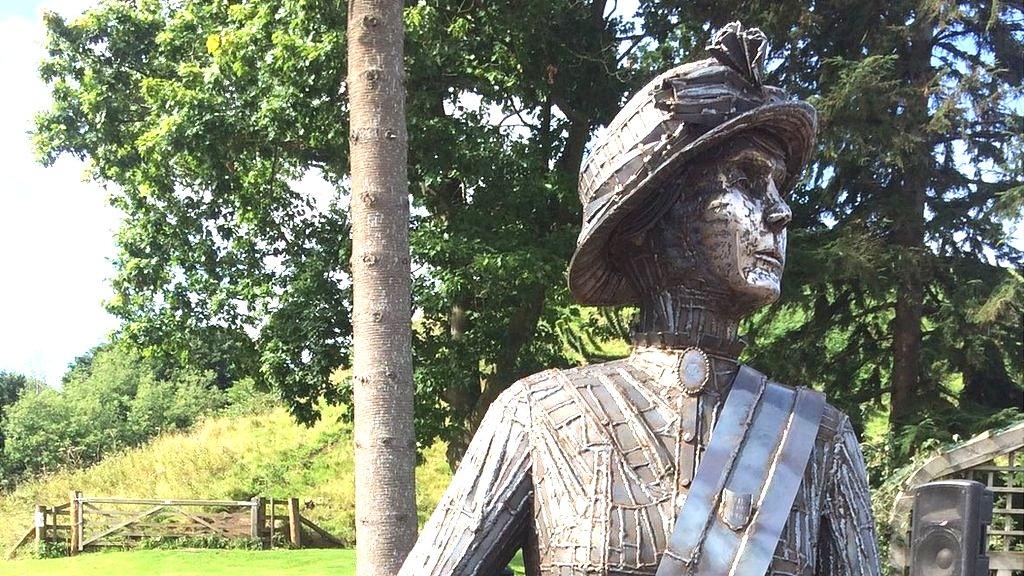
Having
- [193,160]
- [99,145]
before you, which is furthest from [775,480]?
[99,145]

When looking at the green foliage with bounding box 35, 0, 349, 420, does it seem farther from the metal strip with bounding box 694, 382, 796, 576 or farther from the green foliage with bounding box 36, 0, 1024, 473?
the metal strip with bounding box 694, 382, 796, 576

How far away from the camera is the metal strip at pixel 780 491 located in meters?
1.83

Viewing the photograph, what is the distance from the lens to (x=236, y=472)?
23.7m

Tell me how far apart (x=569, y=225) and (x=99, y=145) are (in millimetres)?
7852

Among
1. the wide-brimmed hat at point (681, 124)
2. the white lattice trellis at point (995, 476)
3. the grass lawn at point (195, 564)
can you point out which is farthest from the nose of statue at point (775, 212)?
the grass lawn at point (195, 564)

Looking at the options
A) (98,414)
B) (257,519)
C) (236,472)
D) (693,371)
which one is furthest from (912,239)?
(98,414)

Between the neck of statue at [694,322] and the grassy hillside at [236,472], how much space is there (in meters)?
18.4

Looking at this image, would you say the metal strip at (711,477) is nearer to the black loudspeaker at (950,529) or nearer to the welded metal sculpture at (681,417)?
the welded metal sculpture at (681,417)

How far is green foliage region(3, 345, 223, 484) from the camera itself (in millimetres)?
27094

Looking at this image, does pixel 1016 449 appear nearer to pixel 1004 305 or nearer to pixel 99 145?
pixel 1004 305

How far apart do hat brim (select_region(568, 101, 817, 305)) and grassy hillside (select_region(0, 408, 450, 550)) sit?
18257 mm

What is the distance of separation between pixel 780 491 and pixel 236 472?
2340 cm

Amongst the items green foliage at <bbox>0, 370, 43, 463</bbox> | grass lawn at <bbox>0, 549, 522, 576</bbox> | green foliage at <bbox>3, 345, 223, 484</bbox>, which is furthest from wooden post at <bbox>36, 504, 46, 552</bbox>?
green foliage at <bbox>0, 370, 43, 463</bbox>

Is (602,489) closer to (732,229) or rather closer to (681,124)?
(732,229)
